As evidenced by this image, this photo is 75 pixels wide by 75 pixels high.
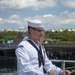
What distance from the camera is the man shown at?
14.2 feet

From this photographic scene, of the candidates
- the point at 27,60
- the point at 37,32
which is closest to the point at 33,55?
the point at 27,60

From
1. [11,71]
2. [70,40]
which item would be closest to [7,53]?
[70,40]

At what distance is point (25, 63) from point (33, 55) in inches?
7.1

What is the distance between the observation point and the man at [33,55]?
14.2 ft

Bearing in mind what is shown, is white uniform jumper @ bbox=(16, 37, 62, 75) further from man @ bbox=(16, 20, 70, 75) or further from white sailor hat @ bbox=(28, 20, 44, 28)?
white sailor hat @ bbox=(28, 20, 44, 28)

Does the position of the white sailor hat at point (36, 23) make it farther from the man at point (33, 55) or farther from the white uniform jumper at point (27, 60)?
the white uniform jumper at point (27, 60)

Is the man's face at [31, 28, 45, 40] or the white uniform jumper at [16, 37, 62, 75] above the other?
the man's face at [31, 28, 45, 40]

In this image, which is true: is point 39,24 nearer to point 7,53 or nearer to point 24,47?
point 24,47

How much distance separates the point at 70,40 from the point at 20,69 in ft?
381

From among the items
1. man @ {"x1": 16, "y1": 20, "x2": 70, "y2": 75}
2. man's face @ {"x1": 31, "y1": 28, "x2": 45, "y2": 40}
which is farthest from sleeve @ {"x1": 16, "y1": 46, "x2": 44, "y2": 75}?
man's face @ {"x1": 31, "y1": 28, "x2": 45, "y2": 40}

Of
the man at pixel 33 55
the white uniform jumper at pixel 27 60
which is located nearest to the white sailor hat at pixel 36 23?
the man at pixel 33 55

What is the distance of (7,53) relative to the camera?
305 ft

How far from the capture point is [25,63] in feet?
14.2

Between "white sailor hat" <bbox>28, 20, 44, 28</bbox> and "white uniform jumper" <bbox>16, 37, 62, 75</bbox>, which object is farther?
"white sailor hat" <bbox>28, 20, 44, 28</bbox>
